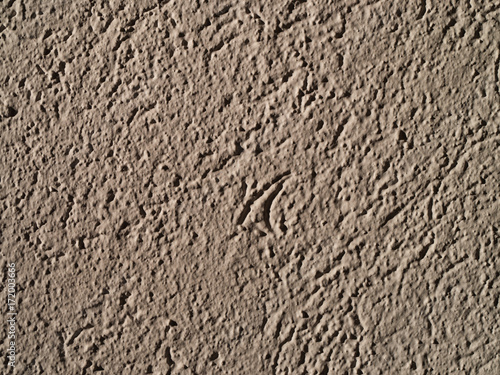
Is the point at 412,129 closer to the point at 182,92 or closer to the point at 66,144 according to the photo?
the point at 182,92

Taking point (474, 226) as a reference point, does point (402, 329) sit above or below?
below

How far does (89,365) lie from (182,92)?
0.32 m

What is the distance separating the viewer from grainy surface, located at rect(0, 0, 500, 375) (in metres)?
0.47

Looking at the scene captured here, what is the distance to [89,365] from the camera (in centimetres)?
50

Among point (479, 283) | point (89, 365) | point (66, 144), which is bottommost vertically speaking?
point (89, 365)

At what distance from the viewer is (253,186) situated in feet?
1.60

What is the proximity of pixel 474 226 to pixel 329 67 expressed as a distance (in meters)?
0.23

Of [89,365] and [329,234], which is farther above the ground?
[329,234]

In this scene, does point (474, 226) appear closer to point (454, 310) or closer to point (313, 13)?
point (454, 310)

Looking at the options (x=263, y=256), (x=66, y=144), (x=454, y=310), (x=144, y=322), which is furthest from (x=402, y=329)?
(x=66, y=144)

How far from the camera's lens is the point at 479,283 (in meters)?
0.47

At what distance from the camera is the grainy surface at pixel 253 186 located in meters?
0.47

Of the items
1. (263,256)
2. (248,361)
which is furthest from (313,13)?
(248,361)

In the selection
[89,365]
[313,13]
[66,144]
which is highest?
[313,13]
